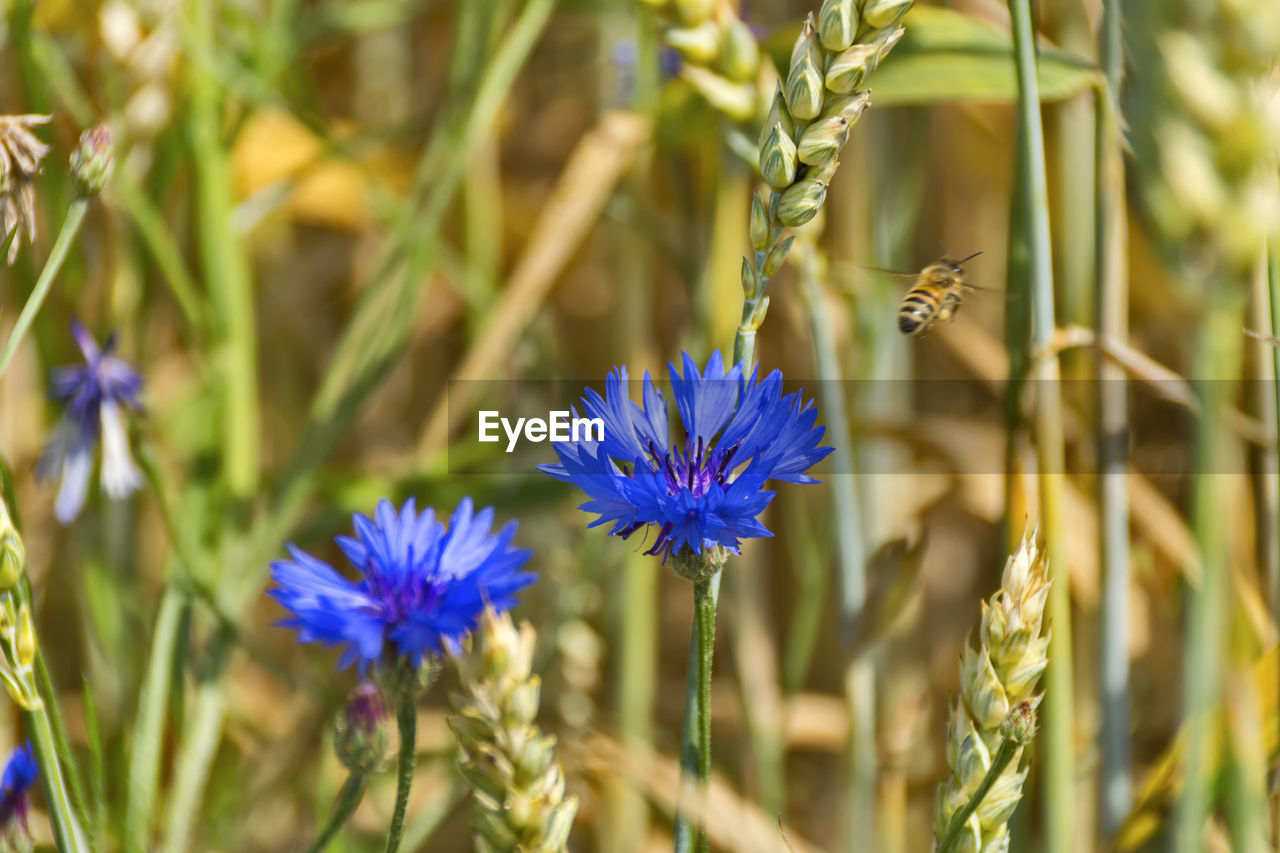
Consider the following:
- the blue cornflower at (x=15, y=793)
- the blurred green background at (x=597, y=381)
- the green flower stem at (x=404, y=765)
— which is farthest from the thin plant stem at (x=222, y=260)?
the green flower stem at (x=404, y=765)

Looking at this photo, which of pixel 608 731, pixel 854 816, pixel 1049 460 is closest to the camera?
pixel 1049 460

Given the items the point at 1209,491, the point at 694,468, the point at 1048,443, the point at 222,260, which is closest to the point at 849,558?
the point at 1048,443

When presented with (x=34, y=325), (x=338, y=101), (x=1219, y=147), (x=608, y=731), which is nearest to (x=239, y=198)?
(x=34, y=325)

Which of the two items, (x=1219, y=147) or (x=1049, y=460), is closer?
(x=1219, y=147)

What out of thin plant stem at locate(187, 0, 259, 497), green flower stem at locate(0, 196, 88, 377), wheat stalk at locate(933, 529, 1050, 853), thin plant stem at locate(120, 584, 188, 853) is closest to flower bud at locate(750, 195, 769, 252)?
wheat stalk at locate(933, 529, 1050, 853)

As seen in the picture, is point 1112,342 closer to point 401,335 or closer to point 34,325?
point 401,335

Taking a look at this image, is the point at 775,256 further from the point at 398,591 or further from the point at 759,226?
the point at 398,591

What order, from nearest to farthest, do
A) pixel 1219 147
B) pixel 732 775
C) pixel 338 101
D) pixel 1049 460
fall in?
pixel 1219 147, pixel 1049 460, pixel 732 775, pixel 338 101

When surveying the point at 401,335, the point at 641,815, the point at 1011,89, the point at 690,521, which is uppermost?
the point at 1011,89
